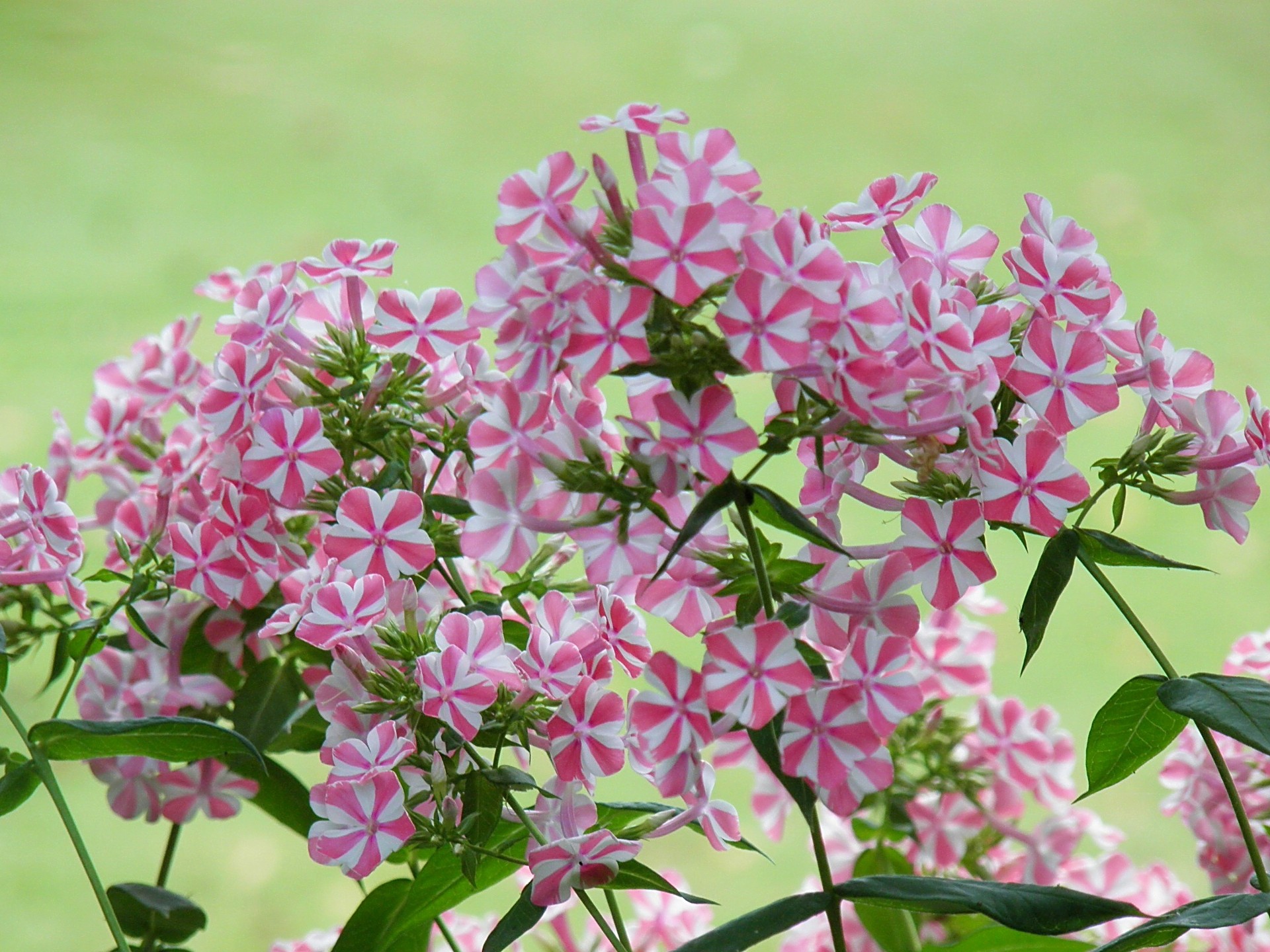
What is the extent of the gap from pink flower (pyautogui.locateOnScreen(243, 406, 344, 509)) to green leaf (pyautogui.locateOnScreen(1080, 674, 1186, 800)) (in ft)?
0.98

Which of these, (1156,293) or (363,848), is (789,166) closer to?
(1156,293)

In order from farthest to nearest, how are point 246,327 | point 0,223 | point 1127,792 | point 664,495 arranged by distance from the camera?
1. point 0,223
2. point 1127,792
3. point 246,327
4. point 664,495

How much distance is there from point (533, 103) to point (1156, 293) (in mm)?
845

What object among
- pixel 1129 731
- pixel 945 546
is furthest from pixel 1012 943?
A: pixel 945 546

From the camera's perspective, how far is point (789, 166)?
5.25 feet

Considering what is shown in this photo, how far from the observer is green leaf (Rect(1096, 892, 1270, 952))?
402 millimetres

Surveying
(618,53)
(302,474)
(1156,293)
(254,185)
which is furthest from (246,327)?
(1156,293)

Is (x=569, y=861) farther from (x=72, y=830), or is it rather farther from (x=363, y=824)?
(x=72, y=830)

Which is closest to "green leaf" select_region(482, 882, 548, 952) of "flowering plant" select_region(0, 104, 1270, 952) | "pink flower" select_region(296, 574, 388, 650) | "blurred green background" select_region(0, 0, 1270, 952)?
"flowering plant" select_region(0, 104, 1270, 952)

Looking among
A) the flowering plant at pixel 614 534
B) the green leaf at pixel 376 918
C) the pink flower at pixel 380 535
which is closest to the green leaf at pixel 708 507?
the flowering plant at pixel 614 534

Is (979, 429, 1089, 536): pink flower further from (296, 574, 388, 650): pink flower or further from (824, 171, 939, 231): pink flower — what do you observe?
(296, 574, 388, 650): pink flower

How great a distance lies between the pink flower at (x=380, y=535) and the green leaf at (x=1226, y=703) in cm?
27

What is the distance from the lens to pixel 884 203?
0.44m

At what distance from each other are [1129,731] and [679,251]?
266mm
